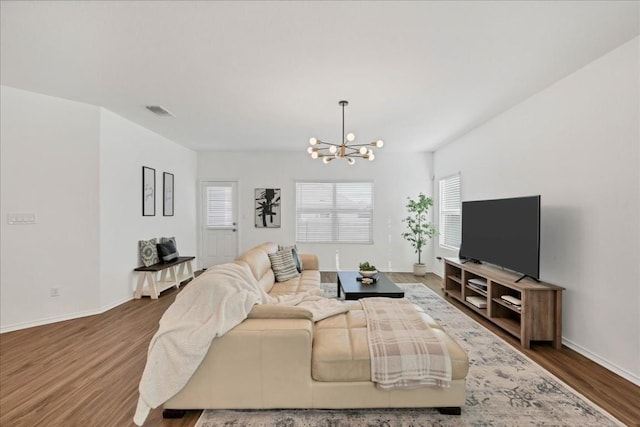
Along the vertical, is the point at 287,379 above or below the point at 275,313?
below

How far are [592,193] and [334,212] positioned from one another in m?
4.43

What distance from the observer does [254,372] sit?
1.88 m

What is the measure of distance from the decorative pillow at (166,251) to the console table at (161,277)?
0.25ft

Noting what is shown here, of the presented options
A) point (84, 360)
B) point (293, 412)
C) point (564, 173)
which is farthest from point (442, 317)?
point (84, 360)

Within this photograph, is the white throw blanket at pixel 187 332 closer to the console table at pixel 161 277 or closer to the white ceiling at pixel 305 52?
the white ceiling at pixel 305 52

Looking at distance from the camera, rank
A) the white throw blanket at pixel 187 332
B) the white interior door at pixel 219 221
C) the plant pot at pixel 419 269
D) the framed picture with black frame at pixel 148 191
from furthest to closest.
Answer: the white interior door at pixel 219 221 < the plant pot at pixel 419 269 < the framed picture with black frame at pixel 148 191 < the white throw blanket at pixel 187 332

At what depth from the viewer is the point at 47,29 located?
7.20ft

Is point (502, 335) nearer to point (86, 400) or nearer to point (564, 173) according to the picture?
point (564, 173)

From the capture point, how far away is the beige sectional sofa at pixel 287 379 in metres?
Answer: 1.86

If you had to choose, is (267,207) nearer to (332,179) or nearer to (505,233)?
(332,179)

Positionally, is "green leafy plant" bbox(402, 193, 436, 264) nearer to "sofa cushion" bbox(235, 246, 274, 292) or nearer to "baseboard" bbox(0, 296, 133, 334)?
"sofa cushion" bbox(235, 246, 274, 292)

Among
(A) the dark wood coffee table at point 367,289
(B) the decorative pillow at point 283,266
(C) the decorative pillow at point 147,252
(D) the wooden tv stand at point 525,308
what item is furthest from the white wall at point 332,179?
(D) the wooden tv stand at point 525,308

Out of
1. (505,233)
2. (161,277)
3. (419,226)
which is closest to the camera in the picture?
(505,233)

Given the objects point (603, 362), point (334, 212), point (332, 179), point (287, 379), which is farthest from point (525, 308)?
point (332, 179)
